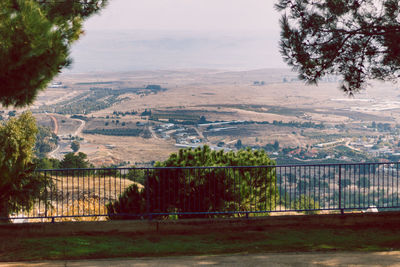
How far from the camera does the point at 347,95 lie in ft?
38.3

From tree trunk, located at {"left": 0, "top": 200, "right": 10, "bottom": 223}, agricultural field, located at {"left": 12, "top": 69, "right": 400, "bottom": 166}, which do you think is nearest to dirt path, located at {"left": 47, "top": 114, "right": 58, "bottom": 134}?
agricultural field, located at {"left": 12, "top": 69, "right": 400, "bottom": 166}

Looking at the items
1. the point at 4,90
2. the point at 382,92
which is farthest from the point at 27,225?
the point at 382,92

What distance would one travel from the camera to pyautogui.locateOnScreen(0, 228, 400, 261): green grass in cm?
880

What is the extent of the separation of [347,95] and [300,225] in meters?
3.44

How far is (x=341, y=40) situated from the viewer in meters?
10.9

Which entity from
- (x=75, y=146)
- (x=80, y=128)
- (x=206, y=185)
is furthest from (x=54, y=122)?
(x=206, y=185)

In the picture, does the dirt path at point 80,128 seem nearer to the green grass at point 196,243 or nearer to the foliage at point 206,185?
the foliage at point 206,185

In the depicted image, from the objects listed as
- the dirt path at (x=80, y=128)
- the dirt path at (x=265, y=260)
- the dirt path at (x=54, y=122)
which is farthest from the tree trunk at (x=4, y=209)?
the dirt path at (x=80, y=128)

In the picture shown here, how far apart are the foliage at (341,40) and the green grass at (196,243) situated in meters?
3.56

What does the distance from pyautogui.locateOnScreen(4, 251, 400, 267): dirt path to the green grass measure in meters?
0.31

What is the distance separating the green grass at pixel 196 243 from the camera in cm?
880

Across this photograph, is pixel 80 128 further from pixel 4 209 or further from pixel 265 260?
pixel 265 260

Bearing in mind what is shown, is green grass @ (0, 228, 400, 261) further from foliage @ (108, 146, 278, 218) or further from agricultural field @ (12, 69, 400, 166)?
agricultural field @ (12, 69, 400, 166)

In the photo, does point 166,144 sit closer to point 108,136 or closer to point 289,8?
point 108,136
